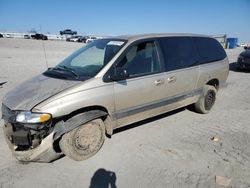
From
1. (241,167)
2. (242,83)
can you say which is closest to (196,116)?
(241,167)

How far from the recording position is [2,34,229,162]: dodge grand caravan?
325cm

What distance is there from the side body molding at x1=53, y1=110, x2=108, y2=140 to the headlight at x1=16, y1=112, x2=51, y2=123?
9.4 inches

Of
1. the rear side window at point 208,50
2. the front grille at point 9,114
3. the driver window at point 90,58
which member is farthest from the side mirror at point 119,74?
the rear side window at point 208,50

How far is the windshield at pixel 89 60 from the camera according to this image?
380 cm

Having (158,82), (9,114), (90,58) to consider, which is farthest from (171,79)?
(9,114)

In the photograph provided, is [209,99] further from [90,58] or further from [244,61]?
[244,61]

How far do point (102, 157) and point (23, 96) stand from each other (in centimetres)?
155

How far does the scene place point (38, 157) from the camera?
10.8 feet

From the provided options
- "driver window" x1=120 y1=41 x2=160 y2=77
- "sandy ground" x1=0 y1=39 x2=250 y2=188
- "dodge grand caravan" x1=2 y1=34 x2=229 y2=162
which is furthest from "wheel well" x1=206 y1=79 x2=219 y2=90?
"driver window" x1=120 y1=41 x2=160 y2=77

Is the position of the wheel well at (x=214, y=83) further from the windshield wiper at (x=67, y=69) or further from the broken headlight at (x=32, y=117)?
the broken headlight at (x=32, y=117)

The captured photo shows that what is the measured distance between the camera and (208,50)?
220 inches

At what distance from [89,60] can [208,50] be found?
9.87 feet

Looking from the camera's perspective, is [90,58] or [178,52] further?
[178,52]

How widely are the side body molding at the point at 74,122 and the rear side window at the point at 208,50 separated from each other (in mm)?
2958
